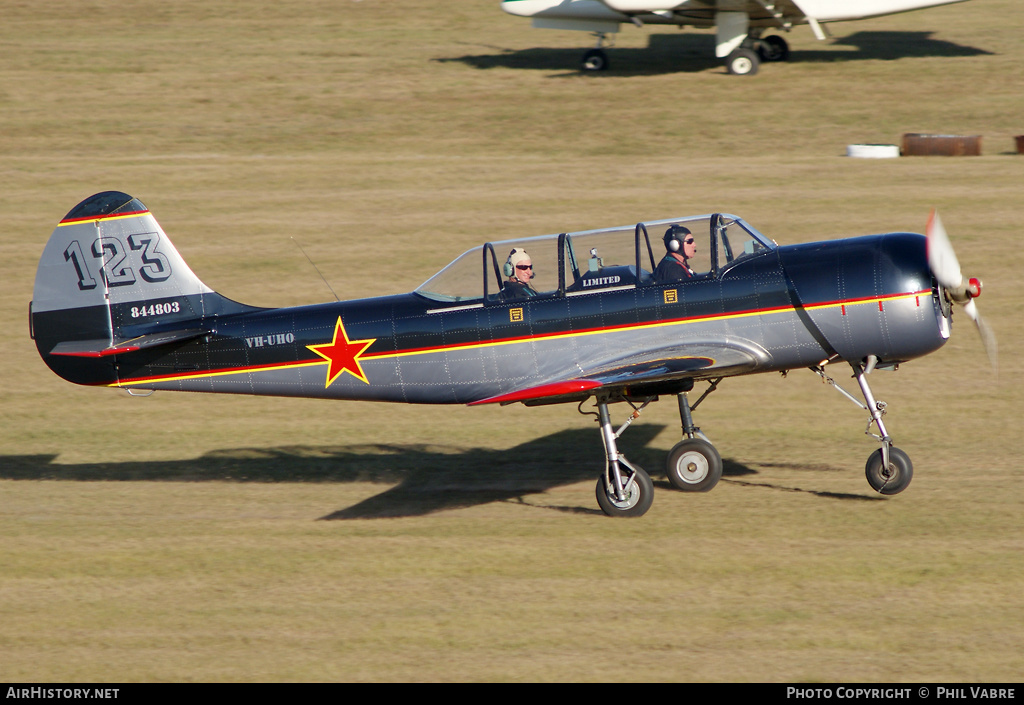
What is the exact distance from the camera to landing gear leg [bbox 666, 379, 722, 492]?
11.3 m

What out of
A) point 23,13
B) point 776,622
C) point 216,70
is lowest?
point 776,622

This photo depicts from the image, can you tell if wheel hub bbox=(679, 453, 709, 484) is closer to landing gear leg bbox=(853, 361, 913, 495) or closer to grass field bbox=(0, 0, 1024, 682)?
grass field bbox=(0, 0, 1024, 682)

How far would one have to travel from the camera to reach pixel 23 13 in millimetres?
35688

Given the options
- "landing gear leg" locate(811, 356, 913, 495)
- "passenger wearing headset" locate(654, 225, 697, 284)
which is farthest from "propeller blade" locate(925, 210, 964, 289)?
"passenger wearing headset" locate(654, 225, 697, 284)

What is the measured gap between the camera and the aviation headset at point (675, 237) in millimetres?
10586

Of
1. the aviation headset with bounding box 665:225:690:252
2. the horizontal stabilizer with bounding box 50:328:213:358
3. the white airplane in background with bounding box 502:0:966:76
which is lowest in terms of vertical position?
the horizontal stabilizer with bounding box 50:328:213:358

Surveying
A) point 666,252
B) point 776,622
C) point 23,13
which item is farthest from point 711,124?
point 23,13

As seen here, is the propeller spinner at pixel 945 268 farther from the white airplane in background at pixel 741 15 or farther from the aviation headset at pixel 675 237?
the white airplane in background at pixel 741 15

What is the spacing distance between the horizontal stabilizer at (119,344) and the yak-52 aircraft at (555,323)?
1.0 inches

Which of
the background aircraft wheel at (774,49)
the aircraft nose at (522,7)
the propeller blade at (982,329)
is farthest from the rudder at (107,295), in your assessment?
the background aircraft wheel at (774,49)

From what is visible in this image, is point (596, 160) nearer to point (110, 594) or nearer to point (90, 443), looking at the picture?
point (90, 443)

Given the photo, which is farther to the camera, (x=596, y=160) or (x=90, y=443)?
(x=596, y=160)

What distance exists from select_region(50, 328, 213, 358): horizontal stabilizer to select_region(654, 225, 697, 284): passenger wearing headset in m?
4.93
